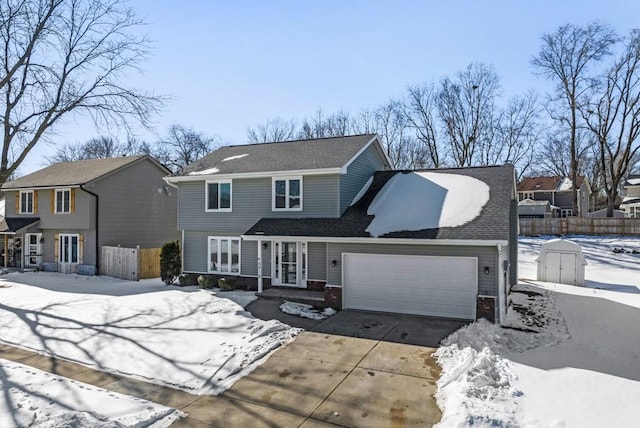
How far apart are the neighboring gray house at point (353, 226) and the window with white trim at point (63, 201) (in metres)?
8.25

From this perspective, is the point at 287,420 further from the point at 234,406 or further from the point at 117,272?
the point at 117,272

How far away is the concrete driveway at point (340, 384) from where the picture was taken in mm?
6051

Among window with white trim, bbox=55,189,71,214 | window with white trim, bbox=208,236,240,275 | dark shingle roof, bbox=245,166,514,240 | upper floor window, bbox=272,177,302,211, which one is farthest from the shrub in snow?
window with white trim, bbox=55,189,71,214

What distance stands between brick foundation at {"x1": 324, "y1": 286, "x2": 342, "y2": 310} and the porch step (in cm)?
16

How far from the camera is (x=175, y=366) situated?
8055 mm

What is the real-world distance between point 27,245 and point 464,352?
80.1 feet

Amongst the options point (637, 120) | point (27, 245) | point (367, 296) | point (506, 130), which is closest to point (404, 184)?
point (367, 296)

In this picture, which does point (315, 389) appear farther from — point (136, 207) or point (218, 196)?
point (136, 207)

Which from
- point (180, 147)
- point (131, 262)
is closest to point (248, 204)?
point (131, 262)

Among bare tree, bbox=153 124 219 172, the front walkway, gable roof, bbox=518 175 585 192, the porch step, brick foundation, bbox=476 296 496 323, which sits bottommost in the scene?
the front walkway

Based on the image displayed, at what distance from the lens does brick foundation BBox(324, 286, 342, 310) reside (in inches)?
494

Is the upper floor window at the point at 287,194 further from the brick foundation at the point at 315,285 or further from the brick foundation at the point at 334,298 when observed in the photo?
the brick foundation at the point at 334,298

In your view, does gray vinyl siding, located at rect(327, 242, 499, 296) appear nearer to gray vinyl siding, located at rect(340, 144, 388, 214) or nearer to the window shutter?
gray vinyl siding, located at rect(340, 144, 388, 214)

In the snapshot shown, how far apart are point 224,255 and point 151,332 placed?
6.24 m
